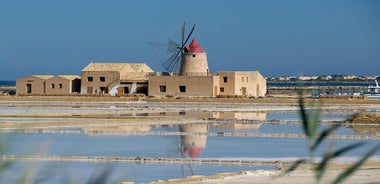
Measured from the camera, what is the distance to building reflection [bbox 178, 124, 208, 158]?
713 inches

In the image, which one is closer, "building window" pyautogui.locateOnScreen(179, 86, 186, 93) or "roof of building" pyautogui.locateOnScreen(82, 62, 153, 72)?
"building window" pyautogui.locateOnScreen(179, 86, 186, 93)

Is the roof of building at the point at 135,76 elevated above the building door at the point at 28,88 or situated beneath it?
elevated above

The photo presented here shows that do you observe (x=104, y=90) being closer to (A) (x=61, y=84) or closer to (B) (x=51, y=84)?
(A) (x=61, y=84)

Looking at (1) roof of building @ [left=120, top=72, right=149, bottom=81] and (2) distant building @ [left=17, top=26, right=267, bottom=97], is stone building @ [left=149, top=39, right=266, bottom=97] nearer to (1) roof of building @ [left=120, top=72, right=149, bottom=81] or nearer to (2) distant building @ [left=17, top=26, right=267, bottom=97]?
(2) distant building @ [left=17, top=26, right=267, bottom=97]

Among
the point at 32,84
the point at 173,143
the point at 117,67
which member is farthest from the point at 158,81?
the point at 173,143

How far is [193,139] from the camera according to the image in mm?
21516

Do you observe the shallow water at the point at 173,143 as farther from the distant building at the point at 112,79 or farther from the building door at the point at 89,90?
the building door at the point at 89,90

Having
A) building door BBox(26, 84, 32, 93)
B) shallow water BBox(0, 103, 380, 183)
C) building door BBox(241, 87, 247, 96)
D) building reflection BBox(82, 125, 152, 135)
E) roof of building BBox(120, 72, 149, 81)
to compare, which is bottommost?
shallow water BBox(0, 103, 380, 183)

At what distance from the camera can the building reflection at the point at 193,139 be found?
18.1m

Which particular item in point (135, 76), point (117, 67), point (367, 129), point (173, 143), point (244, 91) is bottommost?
point (173, 143)

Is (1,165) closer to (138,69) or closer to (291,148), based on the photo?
(291,148)

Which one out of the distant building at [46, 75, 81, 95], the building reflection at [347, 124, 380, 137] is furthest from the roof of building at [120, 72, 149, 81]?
the building reflection at [347, 124, 380, 137]

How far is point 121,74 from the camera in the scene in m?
52.3

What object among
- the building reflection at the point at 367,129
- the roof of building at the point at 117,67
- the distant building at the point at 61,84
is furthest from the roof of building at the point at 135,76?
the building reflection at the point at 367,129
